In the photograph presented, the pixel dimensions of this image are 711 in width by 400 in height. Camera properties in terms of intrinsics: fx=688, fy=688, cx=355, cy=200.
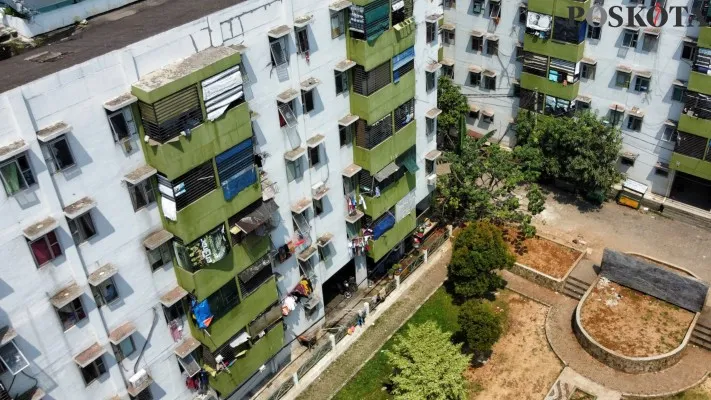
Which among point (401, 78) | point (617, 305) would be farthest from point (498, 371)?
point (401, 78)

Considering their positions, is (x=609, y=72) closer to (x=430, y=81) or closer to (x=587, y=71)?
(x=587, y=71)

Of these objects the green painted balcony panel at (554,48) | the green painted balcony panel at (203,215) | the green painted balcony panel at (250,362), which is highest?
the green painted balcony panel at (203,215)

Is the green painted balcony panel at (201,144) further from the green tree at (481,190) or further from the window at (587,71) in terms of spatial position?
the window at (587,71)

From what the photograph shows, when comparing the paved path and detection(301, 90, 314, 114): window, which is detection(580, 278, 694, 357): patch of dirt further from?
detection(301, 90, 314, 114): window

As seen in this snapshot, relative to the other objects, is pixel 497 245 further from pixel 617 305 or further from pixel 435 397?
pixel 435 397

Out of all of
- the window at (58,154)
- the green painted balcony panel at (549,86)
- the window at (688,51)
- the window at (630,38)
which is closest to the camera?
the window at (58,154)

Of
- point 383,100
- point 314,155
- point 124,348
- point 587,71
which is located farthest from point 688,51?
point 124,348

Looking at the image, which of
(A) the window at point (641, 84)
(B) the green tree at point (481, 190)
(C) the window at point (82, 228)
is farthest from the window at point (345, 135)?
(A) the window at point (641, 84)
